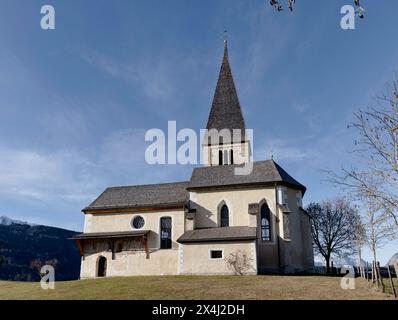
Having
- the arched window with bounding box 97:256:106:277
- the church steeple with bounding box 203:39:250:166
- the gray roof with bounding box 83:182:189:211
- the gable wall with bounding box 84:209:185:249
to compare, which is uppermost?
the church steeple with bounding box 203:39:250:166

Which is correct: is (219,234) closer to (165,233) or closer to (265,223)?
(265,223)

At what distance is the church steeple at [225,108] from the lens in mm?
42688

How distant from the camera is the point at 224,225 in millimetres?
28766

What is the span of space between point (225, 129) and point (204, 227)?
16949mm

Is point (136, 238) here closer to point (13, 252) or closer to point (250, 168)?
point (250, 168)

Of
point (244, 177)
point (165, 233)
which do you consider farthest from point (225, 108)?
point (165, 233)

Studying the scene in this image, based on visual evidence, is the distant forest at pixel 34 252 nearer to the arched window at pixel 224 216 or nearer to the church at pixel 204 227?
the church at pixel 204 227

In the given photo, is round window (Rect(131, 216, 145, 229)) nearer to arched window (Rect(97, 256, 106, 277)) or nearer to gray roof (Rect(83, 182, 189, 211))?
gray roof (Rect(83, 182, 189, 211))

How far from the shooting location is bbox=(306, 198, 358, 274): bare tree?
42741 mm

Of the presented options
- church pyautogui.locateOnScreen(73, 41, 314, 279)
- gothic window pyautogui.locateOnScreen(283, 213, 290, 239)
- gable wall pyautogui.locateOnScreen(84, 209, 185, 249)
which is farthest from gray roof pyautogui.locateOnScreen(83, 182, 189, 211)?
gothic window pyautogui.locateOnScreen(283, 213, 290, 239)

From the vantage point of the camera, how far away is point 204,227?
95.0 ft

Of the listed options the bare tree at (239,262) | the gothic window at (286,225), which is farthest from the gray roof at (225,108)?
the bare tree at (239,262)

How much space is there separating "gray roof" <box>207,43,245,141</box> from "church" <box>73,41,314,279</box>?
11.3m

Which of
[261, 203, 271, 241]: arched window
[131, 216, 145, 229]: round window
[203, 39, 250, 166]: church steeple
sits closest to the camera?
[261, 203, 271, 241]: arched window
